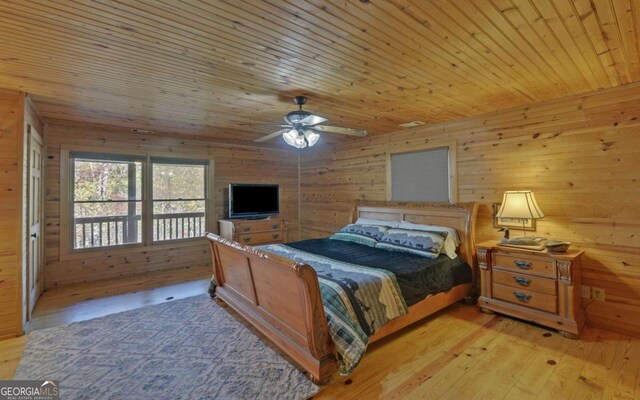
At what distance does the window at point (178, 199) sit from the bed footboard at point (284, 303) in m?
2.46

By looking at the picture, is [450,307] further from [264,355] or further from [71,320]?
[71,320]

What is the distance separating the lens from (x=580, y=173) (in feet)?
10.3

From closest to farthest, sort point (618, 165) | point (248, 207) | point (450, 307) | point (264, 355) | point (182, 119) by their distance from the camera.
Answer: point (264, 355), point (618, 165), point (450, 307), point (182, 119), point (248, 207)

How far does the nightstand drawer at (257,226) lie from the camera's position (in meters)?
5.47

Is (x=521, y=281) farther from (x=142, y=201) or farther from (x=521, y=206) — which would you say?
(x=142, y=201)

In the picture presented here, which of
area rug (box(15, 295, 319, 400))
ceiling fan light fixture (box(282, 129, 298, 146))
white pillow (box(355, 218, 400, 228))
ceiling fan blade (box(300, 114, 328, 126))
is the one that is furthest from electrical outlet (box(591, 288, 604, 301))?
ceiling fan light fixture (box(282, 129, 298, 146))

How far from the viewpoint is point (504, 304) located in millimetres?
3295

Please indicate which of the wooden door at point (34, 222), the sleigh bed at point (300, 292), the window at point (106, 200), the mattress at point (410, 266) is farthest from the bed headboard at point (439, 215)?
the wooden door at point (34, 222)

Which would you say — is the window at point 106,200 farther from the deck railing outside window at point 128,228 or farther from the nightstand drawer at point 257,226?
the nightstand drawer at point 257,226

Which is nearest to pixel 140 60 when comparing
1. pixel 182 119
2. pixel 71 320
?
pixel 182 119

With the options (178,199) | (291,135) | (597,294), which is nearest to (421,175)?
(291,135)

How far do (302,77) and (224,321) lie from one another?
2624 mm

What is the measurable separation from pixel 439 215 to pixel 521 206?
1.06 meters

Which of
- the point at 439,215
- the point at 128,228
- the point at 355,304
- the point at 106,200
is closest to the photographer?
the point at 355,304
